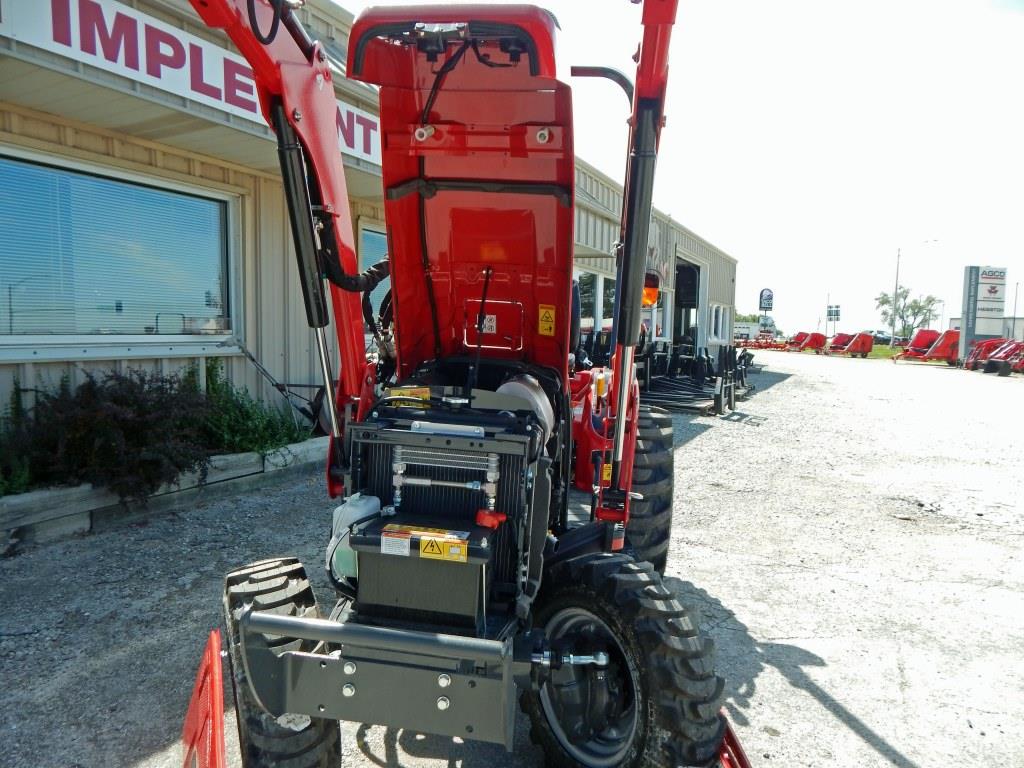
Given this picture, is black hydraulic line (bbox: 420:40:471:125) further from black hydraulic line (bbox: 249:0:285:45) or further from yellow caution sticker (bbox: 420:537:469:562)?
yellow caution sticker (bbox: 420:537:469:562)

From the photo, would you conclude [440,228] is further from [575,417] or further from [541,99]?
[575,417]

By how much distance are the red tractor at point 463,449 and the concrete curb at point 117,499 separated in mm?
2591

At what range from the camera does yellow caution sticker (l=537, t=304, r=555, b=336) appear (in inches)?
143

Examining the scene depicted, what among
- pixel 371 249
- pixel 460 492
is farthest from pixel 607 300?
pixel 460 492

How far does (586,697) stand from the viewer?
99.2 inches

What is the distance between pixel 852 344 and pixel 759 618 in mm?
41527

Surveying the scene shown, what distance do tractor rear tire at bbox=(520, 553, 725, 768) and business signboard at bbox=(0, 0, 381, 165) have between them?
2.71 metres

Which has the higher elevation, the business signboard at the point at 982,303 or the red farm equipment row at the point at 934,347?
the business signboard at the point at 982,303

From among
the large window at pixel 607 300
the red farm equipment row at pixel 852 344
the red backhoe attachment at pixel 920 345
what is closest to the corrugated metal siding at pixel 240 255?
the large window at pixel 607 300

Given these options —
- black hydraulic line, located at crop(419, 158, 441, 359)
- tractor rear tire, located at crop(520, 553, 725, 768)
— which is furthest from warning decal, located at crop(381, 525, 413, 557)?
black hydraulic line, located at crop(419, 158, 441, 359)

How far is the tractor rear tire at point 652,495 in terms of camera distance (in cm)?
426

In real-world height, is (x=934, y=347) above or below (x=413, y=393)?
below

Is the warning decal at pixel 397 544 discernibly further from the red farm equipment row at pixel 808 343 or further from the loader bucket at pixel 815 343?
Answer: the loader bucket at pixel 815 343

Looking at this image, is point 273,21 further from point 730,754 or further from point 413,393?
point 730,754
